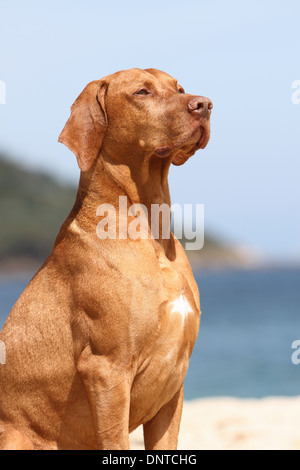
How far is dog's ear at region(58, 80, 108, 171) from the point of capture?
167 inches

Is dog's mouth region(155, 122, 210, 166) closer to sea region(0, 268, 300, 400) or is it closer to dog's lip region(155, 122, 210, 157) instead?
dog's lip region(155, 122, 210, 157)

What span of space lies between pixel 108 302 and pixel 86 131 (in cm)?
92

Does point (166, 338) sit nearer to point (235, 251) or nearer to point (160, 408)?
point (160, 408)

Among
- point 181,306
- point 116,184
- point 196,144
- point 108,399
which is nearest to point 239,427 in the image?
point 181,306

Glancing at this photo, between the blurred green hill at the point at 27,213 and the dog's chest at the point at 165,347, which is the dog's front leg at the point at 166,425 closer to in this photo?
the dog's chest at the point at 165,347

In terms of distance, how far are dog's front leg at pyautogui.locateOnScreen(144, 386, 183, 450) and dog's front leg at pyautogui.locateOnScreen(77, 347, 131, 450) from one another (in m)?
0.50

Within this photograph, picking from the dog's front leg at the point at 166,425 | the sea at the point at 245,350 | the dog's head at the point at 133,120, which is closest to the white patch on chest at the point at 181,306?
the dog's front leg at the point at 166,425

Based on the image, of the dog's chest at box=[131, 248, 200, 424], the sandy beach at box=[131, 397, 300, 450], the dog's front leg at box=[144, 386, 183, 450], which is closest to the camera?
the dog's chest at box=[131, 248, 200, 424]

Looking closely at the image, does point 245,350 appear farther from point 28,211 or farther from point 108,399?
point 28,211

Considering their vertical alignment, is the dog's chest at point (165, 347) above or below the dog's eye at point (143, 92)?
below

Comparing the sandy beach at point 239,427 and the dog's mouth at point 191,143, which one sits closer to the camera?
the dog's mouth at point 191,143

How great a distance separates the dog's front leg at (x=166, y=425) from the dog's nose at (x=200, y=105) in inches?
63.8

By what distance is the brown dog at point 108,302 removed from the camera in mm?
4137

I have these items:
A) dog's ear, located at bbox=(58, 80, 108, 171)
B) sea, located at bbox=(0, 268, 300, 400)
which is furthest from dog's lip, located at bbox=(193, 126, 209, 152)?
sea, located at bbox=(0, 268, 300, 400)
